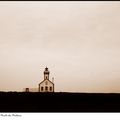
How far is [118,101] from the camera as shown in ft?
7.86

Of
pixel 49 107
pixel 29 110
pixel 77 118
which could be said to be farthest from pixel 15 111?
pixel 77 118

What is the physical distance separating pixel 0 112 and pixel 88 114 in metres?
0.62

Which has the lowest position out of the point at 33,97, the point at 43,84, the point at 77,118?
the point at 77,118

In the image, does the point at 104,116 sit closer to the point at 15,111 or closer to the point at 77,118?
the point at 77,118

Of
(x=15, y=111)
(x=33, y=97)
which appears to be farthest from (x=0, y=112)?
(x=33, y=97)

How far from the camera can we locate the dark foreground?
92.3 inches

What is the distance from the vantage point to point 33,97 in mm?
2367

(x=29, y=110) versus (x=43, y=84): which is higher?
(x=43, y=84)

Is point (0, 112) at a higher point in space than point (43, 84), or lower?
lower

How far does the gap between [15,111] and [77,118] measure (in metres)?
0.44

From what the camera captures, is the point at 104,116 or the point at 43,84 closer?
the point at 104,116

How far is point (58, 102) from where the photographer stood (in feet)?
7.80

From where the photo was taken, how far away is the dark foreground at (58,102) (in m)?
2.34

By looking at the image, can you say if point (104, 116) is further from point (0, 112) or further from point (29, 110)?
point (0, 112)
